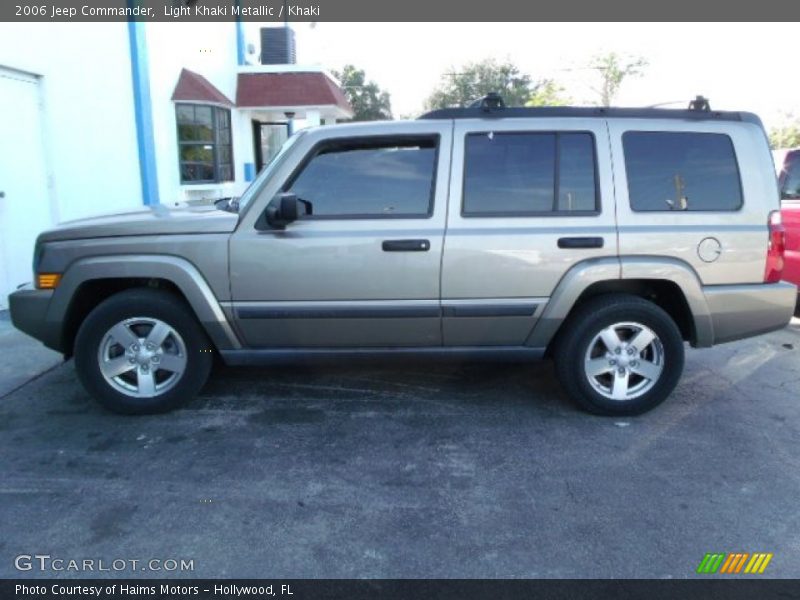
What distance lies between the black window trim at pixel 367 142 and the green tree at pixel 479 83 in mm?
42079

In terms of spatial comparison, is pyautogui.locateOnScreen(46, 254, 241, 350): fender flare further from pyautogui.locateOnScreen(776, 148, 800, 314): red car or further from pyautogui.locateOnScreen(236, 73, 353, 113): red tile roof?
pyautogui.locateOnScreen(236, 73, 353, 113): red tile roof

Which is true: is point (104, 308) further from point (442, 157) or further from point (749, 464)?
point (749, 464)

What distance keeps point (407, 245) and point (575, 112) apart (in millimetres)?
1414

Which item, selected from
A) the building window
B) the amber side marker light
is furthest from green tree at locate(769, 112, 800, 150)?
the amber side marker light

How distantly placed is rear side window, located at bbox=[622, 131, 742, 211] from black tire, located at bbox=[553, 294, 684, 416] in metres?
0.65

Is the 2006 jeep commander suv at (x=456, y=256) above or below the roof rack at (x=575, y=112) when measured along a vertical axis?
below

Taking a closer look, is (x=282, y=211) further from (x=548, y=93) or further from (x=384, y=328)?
(x=548, y=93)

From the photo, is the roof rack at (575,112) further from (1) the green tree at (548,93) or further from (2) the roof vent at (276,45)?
(1) the green tree at (548,93)

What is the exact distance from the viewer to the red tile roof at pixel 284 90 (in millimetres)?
13445

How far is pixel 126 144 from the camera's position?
8984 mm

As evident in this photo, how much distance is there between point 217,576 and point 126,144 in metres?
7.90

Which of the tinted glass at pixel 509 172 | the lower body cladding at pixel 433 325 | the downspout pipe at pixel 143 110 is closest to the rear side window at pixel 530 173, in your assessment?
the tinted glass at pixel 509 172
